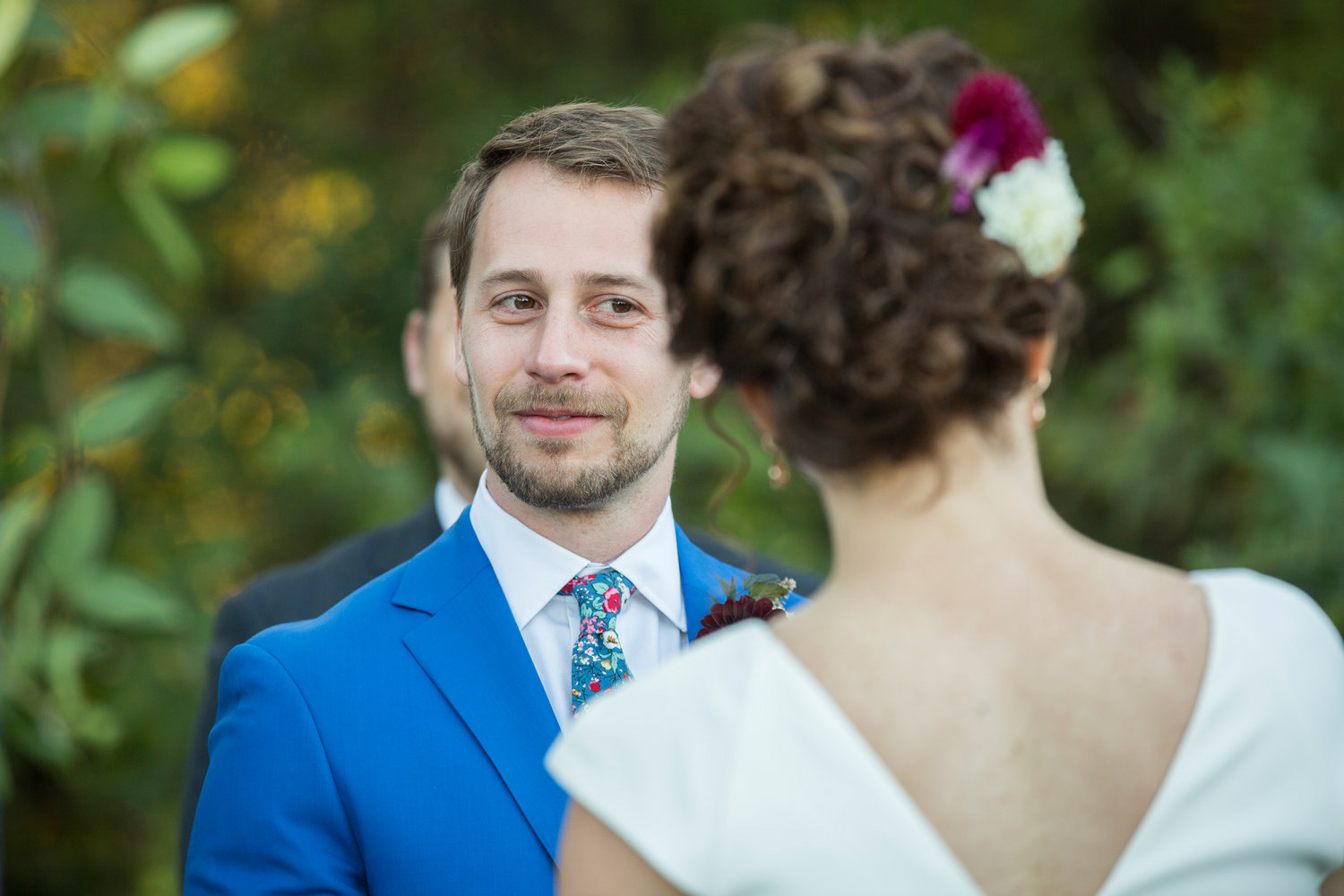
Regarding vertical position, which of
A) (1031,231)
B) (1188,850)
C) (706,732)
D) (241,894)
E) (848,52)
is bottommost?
(241,894)

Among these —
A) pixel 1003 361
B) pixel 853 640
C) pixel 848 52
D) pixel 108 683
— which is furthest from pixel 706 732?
pixel 108 683

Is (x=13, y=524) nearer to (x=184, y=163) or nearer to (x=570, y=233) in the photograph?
(x=184, y=163)

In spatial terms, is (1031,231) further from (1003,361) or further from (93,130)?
(93,130)

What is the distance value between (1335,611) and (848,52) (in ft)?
11.9

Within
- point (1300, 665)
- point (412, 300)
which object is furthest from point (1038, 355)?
point (412, 300)

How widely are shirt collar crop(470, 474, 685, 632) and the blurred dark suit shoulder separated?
1.04m

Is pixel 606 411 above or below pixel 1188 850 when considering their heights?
above

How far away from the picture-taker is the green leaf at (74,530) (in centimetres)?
256

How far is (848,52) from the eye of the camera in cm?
143

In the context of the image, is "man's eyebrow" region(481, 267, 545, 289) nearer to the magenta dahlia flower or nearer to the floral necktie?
the floral necktie

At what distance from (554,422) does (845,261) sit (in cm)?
98

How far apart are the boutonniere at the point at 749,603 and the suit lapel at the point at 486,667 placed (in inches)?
12.9

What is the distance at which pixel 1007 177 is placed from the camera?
141cm

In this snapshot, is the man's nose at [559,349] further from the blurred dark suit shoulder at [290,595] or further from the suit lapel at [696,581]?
the blurred dark suit shoulder at [290,595]
